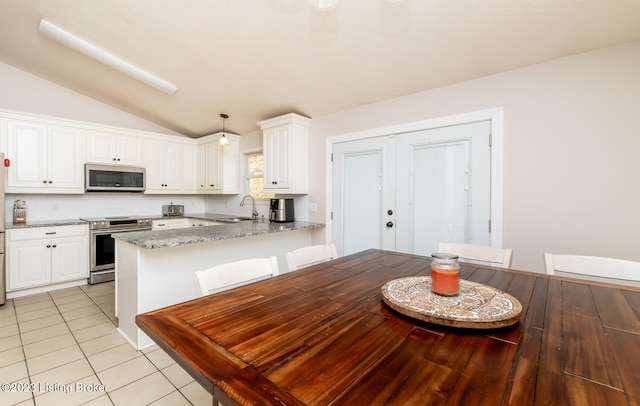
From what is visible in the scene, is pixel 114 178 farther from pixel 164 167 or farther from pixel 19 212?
pixel 19 212

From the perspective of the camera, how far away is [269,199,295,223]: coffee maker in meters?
3.62

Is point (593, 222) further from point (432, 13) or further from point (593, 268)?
point (432, 13)

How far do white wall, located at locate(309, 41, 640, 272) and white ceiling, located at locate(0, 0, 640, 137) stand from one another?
6.2 inches

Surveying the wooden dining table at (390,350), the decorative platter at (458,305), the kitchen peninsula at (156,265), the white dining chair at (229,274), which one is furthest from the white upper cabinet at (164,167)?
the decorative platter at (458,305)

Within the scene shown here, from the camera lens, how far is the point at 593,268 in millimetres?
1479

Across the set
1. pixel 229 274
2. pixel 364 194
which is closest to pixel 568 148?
pixel 364 194

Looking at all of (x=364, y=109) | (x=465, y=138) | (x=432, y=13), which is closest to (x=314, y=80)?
(x=364, y=109)

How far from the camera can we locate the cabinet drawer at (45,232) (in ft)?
10.4

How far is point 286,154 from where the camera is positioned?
358 cm

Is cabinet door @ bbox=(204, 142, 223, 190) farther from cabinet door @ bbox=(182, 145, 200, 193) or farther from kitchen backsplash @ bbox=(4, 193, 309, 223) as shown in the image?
kitchen backsplash @ bbox=(4, 193, 309, 223)

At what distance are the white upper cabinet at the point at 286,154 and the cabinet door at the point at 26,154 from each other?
111 inches

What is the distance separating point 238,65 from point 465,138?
236 cm

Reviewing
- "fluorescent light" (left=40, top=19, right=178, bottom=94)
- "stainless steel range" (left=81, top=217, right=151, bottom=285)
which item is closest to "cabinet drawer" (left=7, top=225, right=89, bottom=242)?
"stainless steel range" (left=81, top=217, right=151, bottom=285)

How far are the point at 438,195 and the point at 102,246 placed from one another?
14.2ft
